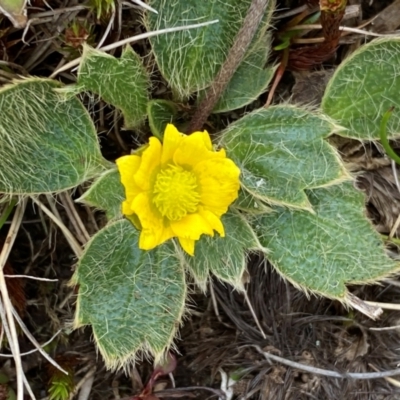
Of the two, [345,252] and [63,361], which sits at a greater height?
[345,252]

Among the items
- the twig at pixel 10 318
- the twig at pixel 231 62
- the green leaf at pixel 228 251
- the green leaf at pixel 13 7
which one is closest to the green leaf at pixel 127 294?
the green leaf at pixel 228 251

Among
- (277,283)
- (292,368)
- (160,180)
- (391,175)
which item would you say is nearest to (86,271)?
(160,180)

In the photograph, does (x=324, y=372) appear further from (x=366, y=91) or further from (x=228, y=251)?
(x=366, y=91)

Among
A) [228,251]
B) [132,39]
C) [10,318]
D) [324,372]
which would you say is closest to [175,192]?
[228,251]

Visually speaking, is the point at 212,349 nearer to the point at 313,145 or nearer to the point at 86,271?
the point at 86,271

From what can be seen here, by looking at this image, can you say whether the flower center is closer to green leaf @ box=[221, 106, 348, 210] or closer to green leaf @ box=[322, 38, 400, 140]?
green leaf @ box=[221, 106, 348, 210]
